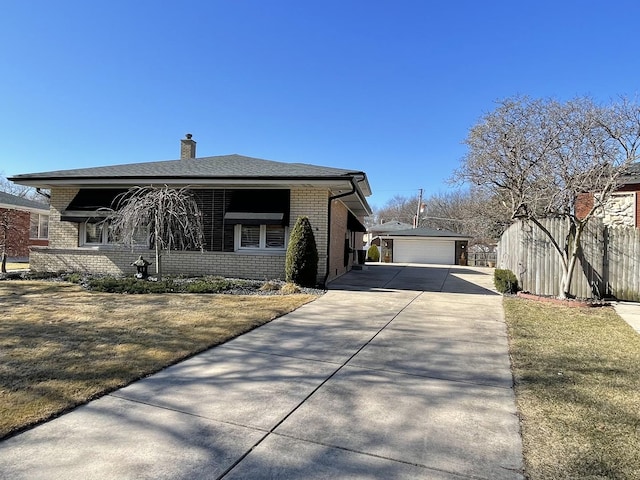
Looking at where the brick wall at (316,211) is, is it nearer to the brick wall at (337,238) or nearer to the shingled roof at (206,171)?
the shingled roof at (206,171)

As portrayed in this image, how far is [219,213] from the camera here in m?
12.5

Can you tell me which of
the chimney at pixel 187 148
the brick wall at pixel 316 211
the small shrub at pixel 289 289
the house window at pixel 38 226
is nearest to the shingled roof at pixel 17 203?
the house window at pixel 38 226

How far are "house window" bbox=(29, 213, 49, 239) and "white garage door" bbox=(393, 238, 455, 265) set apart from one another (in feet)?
82.6

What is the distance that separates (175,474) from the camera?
244 cm

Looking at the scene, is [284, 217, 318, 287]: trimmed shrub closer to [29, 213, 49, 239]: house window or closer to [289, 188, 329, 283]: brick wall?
[289, 188, 329, 283]: brick wall

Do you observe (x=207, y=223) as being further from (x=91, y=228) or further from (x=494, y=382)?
(x=494, y=382)

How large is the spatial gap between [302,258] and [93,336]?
605 centimetres

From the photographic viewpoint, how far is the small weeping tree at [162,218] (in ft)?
34.8

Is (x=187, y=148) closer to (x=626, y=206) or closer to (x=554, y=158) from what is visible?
(x=554, y=158)

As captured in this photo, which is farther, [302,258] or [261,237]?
[261,237]

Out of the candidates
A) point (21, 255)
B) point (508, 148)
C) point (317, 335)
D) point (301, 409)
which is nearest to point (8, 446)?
point (301, 409)

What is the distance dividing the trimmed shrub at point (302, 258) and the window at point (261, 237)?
143 centimetres

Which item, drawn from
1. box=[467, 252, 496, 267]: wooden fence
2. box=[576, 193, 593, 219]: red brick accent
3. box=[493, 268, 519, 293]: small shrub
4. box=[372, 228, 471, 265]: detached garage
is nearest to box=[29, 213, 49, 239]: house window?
box=[372, 228, 471, 265]: detached garage

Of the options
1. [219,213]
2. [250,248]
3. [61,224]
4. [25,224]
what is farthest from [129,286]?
[25,224]
